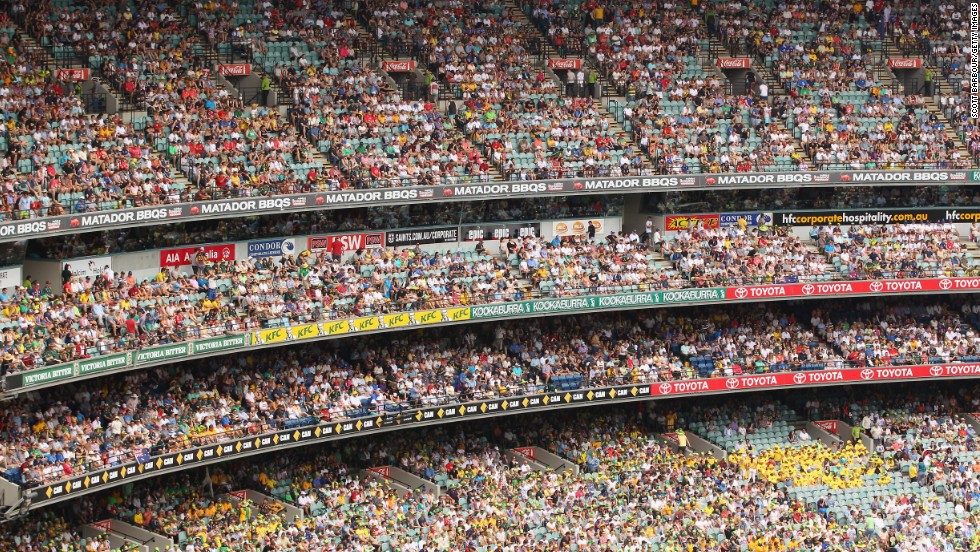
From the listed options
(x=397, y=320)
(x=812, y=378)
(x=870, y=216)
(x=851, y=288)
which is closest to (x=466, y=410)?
(x=397, y=320)

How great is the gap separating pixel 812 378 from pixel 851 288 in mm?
3274

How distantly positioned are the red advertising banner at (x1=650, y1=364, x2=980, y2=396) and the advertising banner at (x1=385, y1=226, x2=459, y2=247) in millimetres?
8084

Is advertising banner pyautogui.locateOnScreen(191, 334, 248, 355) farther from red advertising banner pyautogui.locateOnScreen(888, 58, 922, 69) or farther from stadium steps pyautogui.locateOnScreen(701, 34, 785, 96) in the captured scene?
red advertising banner pyautogui.locateOnScreen(888, 58, 922, 69)

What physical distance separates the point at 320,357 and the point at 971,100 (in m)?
26.3

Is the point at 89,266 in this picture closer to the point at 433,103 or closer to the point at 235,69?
the point at 235,69

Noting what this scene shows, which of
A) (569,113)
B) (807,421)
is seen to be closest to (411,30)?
(569,113)

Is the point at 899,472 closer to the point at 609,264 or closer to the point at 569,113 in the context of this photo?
the point at 609,264

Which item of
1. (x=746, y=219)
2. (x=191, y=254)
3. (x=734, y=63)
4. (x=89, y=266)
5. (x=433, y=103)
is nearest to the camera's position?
(x=89, y=266)

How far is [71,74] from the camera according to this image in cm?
5028

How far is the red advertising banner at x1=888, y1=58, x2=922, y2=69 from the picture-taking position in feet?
205

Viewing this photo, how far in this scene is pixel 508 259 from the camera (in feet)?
177

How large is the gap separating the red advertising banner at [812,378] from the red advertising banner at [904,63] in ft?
41.8

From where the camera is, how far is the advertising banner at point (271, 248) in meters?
51.1

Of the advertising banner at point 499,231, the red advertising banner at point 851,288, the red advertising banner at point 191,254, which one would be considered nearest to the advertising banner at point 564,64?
the advertising banner at point 499,231
